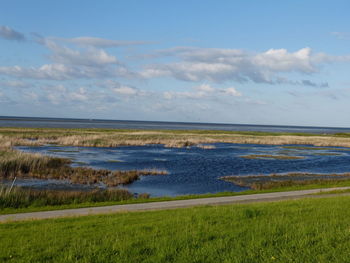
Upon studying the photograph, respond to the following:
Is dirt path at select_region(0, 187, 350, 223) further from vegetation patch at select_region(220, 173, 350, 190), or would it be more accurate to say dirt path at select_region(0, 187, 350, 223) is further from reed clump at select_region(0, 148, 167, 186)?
reed clump at select_region(0, 148, 167, 186)

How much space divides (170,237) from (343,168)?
3891 cm

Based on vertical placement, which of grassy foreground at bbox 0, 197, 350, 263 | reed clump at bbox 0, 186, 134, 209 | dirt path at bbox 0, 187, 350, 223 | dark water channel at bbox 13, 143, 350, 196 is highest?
grassy foreground at bbox 0, 197, 350, 263

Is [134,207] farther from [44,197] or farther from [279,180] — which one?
[279,180]

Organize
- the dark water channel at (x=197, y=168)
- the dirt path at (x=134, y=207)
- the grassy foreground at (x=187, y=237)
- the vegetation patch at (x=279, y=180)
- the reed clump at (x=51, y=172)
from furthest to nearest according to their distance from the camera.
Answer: the reed clump at (x=51, y=172) → the vegetation patch at (x=279, y=180) → the dark water channel at (x=197, y=168) → the dirt path at (x=134, y=207) → the grassy foreground at (x=187, y=237)

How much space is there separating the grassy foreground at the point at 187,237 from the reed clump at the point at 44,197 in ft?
21.5

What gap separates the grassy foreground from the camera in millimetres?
8094

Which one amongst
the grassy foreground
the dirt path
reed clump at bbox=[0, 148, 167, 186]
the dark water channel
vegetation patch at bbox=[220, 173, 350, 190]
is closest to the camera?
the grassy foreground

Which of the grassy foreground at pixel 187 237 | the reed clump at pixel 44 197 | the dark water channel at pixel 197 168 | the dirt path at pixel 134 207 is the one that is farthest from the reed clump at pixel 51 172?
the grassy foreground at pixel 187 237

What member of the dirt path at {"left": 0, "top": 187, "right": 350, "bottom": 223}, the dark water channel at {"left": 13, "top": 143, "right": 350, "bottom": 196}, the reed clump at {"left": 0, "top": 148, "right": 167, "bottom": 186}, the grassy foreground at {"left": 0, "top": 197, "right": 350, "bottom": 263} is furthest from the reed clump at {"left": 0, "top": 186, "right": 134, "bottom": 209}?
the reed clump at {"left": 0, "top": 148, "right": 167, "bottom": 186}

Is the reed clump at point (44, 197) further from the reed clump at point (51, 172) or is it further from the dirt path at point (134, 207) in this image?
the reed clump at point (51, 172)

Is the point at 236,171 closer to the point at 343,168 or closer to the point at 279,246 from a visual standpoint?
the point at 343,168

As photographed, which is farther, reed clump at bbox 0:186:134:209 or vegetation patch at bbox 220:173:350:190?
vegetation patch at bbox 220:173:350:190

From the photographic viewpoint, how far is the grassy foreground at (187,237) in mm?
8094

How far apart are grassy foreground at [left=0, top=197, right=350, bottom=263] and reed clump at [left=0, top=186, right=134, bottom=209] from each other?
6.55 meters
